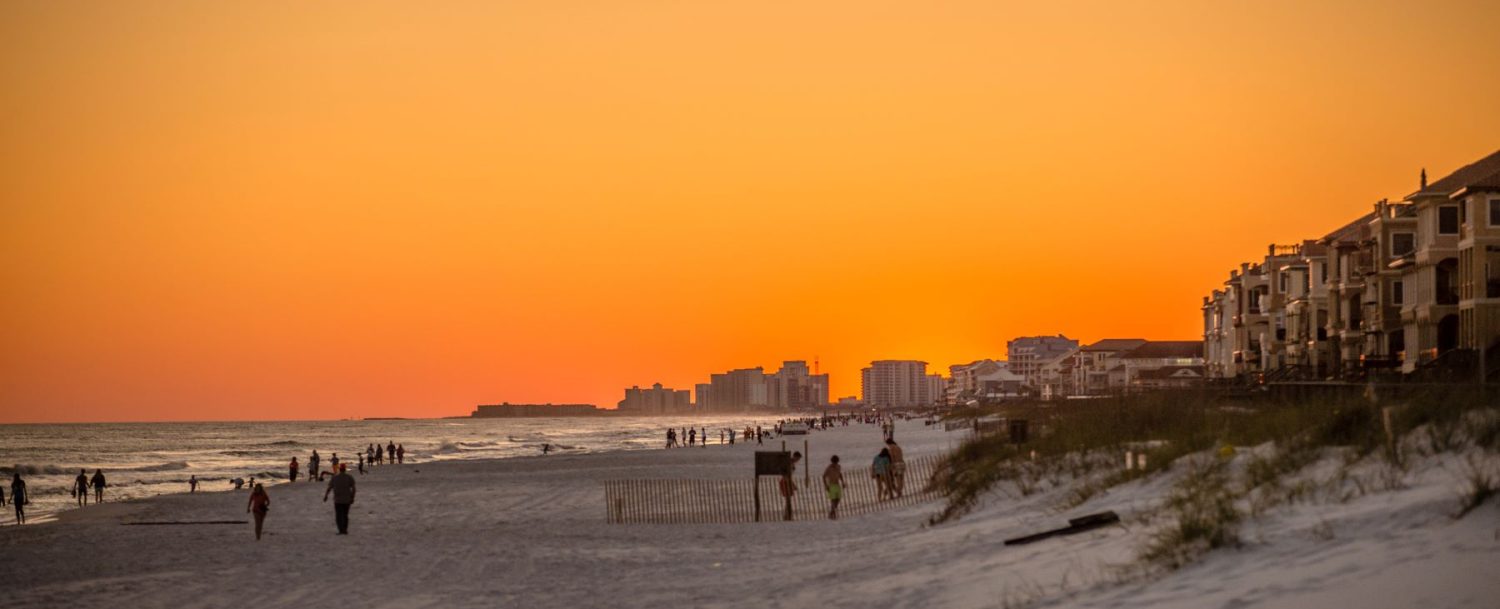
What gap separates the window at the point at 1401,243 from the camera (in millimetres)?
56688

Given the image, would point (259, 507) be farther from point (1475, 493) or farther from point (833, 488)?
point (1475, 493)

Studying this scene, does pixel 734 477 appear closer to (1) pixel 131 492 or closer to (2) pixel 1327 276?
(1) pixel 131 492

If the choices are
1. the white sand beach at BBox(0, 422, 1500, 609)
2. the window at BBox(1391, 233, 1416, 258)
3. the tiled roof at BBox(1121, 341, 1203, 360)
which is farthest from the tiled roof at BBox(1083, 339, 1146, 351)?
the white sand beach at BBox(0, 422, 1500, 609)

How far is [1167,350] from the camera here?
5650 inches

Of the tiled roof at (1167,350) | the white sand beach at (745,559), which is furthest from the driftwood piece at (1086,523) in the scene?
the tiled roof at (1167,350)

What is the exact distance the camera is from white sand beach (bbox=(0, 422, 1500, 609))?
35.9 feet

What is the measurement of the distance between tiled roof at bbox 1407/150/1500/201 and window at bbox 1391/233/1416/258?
3192 mm

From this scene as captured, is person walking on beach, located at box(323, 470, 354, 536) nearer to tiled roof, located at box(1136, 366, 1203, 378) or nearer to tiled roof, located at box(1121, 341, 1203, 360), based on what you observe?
tiled roof, located at box(1136, 366, 1203, 378)

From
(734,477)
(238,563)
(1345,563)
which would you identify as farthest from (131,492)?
(1345,563)

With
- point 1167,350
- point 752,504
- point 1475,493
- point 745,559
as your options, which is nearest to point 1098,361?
point 1167,350

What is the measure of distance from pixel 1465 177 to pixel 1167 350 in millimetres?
94301

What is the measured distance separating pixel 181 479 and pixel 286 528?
154 ft

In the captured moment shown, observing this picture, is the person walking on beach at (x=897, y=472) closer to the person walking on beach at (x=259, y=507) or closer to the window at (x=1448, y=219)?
the person walking on beach at (x=259, y=507)

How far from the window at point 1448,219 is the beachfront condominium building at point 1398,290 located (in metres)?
0.04
